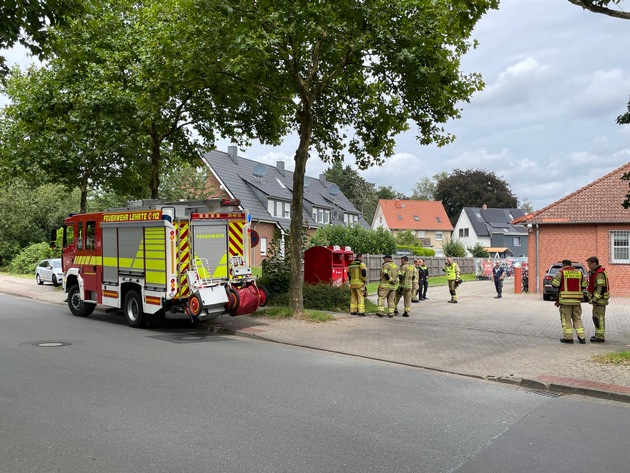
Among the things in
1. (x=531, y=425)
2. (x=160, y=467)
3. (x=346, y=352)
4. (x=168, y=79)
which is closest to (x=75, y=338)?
(x=346, y=352)

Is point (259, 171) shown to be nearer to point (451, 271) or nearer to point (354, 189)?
point (451, 271)

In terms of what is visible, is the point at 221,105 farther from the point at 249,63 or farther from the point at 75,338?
the point at 75,338

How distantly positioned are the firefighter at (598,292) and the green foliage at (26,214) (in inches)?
1370

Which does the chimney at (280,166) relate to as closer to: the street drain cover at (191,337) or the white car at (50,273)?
the white car at (50,273)

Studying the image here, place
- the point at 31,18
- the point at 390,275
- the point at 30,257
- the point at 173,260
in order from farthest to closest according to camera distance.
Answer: the point at 30,257, the point at 390,275, the point at 173,260, the point at 31,18

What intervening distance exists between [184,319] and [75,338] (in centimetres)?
393

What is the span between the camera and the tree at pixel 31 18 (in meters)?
8.42

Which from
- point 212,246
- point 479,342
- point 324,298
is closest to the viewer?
point 479,342

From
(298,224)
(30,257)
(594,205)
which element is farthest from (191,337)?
(30,257)

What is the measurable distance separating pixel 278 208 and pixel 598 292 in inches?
1456

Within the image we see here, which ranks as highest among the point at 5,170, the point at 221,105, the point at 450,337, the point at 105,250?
the point at 221,105

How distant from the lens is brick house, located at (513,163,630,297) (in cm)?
2431

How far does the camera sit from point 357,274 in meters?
15.3

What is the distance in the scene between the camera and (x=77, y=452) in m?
4.70
